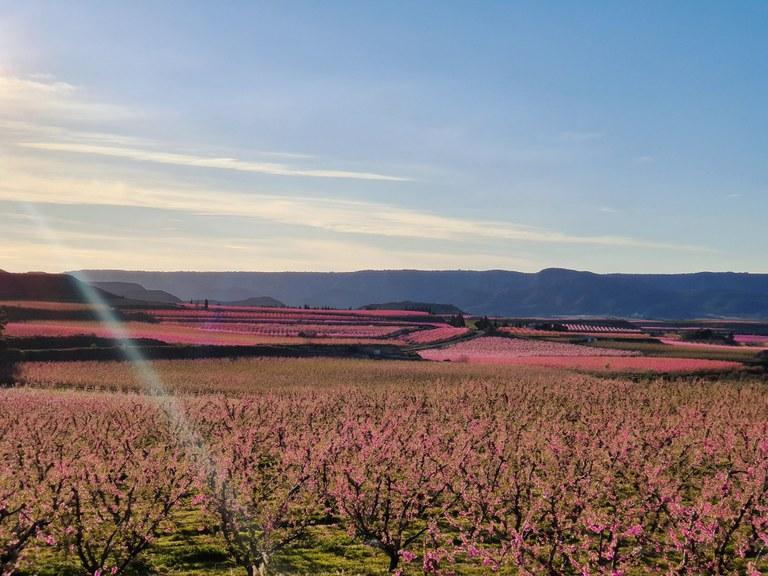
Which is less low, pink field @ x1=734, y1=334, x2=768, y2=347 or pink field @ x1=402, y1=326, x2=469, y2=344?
pink field @ x1=734, y1=334, x2=768, y2=347

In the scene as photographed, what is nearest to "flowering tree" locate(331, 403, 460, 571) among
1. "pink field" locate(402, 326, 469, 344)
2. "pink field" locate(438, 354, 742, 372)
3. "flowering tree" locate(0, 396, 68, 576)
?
"flowering tree" locate(0, 396, 68, 576)

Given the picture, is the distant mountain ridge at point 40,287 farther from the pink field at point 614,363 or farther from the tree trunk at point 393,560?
the tree trunk at point 393,560

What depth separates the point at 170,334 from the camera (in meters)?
62.9

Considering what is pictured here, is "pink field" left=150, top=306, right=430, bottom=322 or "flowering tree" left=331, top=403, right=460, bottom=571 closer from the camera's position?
"flowering tree" left=331, top=403, right=460, bottom=571

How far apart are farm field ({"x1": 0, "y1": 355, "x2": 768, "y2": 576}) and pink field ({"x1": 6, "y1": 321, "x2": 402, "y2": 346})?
30819mm

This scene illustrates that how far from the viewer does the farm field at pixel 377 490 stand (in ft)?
38.1

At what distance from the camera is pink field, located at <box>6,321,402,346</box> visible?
56281 millimetres

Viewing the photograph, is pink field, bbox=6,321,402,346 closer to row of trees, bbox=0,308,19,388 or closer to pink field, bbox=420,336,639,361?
row of trees, bbox=0,308,19,388

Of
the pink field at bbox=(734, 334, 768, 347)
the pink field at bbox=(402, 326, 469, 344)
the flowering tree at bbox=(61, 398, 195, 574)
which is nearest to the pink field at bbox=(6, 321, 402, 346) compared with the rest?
the pink field at bbox=(402, 326, 469, 344)

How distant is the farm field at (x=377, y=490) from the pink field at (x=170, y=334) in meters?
30.8

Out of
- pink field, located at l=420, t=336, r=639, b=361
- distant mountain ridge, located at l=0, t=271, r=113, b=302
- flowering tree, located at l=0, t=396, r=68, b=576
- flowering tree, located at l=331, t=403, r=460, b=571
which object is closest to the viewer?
flowering tree, located at l=0, t=396, r=68, b=576

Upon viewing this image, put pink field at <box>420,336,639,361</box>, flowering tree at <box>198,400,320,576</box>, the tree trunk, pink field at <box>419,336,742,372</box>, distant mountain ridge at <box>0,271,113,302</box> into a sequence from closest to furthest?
the tree trunk → flowering tree at <box>198,400,320,576</box> → pink field at <box>419,336,742,372</box> → pink field at <box>420,336,639,361</box> → distant mountain ridge at <box>0,271,113,302</box>

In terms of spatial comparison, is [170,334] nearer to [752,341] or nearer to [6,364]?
[6,364]

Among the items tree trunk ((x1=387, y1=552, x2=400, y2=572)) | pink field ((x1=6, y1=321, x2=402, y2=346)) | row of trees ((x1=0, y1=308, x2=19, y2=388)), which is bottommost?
row of trees ((x1=0, y1=308, x2=19, y2=388))
